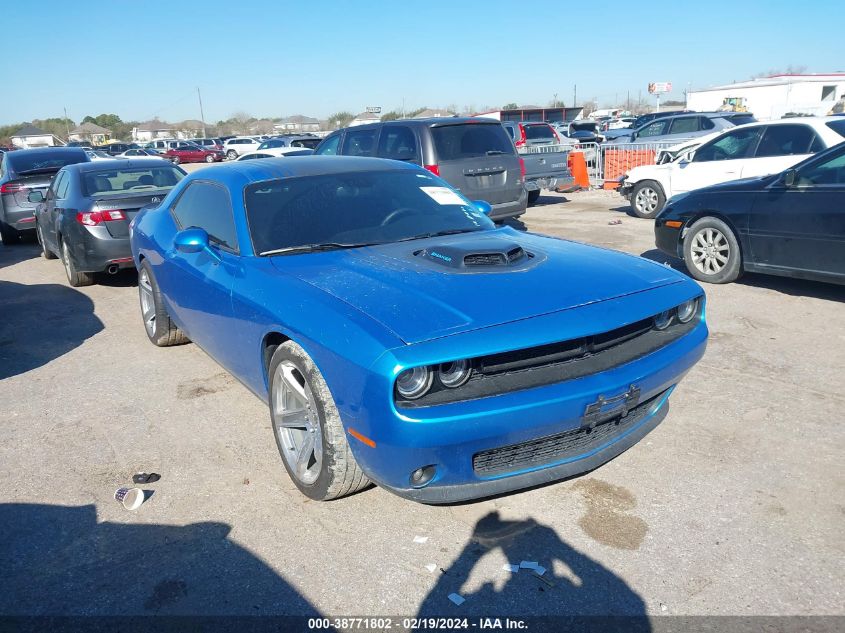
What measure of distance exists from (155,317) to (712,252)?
17.6ft

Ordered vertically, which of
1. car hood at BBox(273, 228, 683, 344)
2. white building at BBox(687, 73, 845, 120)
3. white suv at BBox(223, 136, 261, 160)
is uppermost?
white building at BBox(687, 73, 845, 120)

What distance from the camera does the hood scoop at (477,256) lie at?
10.4 feet

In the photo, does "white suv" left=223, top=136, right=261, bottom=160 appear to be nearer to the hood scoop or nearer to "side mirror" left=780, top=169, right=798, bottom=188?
"side mirror" left=780, top=169, right=798, bottom=188

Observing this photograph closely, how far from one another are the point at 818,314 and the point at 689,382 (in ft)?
7.02

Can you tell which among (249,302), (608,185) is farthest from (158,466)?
(608,185)

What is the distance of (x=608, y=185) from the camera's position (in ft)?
52.6

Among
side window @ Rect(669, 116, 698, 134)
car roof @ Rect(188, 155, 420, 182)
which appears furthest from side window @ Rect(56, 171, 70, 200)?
side window @ Rect(669, 116, 698, 134)

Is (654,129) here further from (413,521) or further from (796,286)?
(413,521)

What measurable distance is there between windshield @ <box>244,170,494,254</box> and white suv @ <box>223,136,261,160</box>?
40.7 meters

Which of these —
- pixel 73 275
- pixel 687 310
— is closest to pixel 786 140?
pixel 687 310

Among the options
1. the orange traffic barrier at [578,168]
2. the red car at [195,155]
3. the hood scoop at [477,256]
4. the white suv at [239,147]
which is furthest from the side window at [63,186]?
the white suv at [239,147]

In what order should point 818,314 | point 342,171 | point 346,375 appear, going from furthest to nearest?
point 818,314
point 342,171
point 346,375

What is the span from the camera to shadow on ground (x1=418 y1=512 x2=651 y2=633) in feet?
7.81

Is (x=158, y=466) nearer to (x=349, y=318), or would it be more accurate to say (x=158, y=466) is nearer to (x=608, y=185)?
(x=349, y=318)
